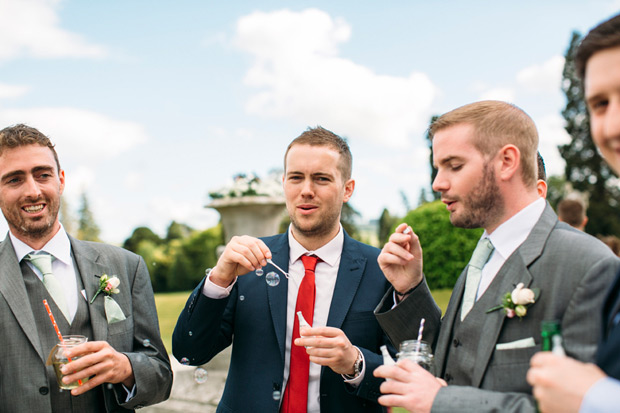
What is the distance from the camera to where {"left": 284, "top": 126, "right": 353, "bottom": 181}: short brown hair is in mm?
3309

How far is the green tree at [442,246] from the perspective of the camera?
10578 mm

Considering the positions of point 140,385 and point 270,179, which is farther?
point 270,179

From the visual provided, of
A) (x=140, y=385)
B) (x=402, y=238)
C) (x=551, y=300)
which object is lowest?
(x=140, y=385)

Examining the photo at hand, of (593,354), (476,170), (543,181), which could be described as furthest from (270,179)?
(593,354)

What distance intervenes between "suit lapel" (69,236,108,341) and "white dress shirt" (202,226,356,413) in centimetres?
60

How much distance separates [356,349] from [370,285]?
50 centimetres

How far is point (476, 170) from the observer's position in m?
2.24

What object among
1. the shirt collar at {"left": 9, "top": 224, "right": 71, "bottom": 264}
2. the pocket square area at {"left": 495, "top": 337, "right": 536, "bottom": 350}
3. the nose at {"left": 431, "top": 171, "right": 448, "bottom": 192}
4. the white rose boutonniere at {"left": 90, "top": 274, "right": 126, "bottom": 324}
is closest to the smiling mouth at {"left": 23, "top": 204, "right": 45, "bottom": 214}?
the shirt collar at {"left": 9, "top": 224, "right": 71, "bottom": 264}

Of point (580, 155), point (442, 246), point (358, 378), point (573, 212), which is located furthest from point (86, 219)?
point (358, 378)

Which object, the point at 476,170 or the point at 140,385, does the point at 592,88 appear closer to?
the point at 476,170

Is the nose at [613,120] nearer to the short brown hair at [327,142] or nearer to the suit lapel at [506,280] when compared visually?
the suit lapel at [506,280]

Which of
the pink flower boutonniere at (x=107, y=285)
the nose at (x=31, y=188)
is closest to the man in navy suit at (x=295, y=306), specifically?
the pink flower boutonniere at (x=107, y=285)

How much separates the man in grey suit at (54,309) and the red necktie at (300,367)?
798 millimetres

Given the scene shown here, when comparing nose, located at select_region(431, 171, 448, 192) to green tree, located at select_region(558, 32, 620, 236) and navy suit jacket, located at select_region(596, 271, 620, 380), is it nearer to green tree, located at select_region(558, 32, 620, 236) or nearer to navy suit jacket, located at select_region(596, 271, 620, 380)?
navy suit jacket, located at select_region(596, 271, 620, 380)
